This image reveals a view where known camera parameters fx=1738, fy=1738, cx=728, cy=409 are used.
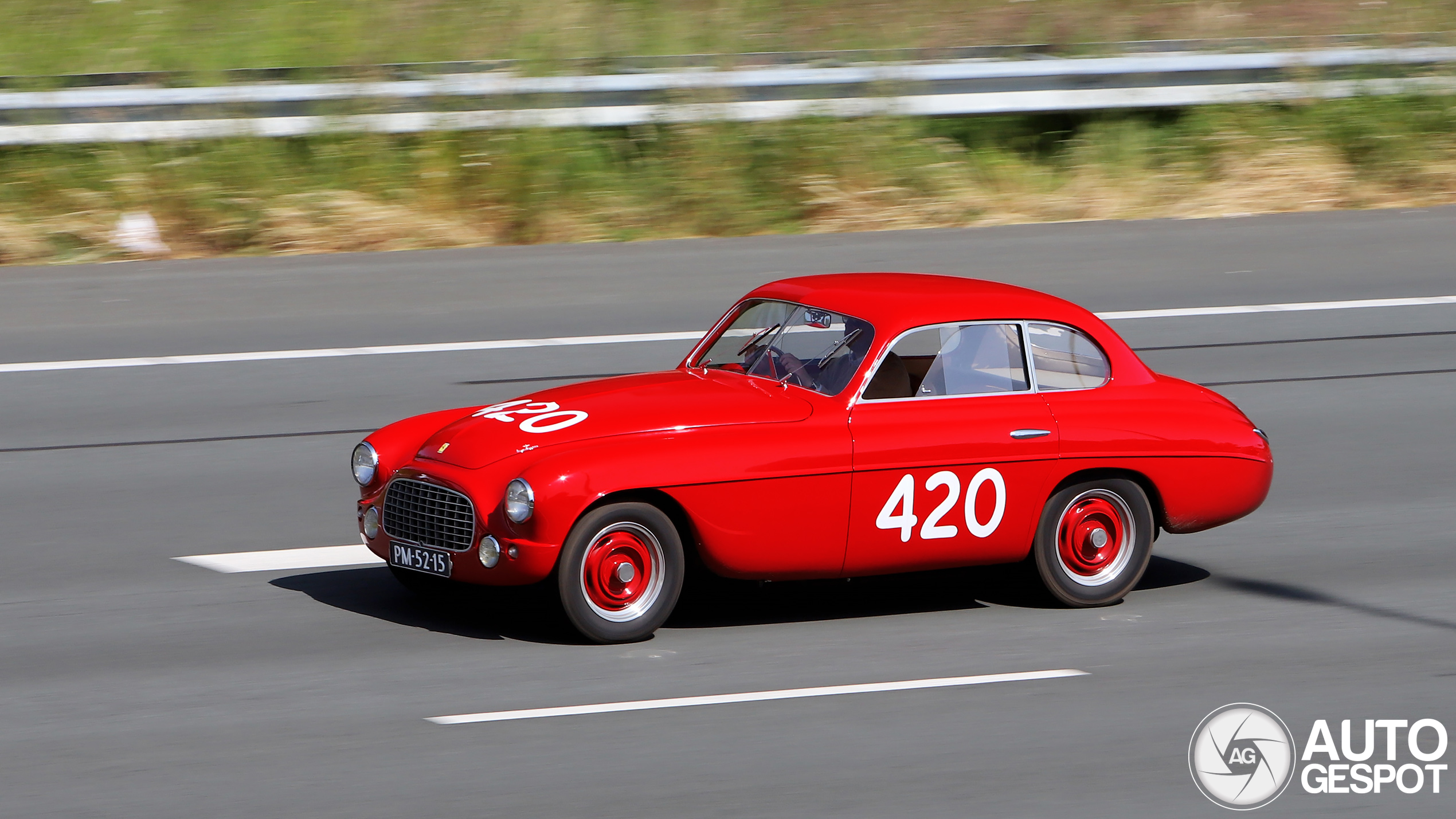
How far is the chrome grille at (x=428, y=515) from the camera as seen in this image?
6715 millimetres

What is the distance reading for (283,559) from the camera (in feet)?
26.7

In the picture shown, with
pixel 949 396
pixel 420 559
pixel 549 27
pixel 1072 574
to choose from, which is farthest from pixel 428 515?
pixel 549 27

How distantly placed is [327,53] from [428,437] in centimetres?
1222

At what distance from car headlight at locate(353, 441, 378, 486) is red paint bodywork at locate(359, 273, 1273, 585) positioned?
1.7 inches

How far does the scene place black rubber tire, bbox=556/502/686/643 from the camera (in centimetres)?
659

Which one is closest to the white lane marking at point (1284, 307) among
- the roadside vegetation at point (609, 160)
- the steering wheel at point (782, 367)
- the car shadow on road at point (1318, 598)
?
the roadside vegetation at point (609, 160)

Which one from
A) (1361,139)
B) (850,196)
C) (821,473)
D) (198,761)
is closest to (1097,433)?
(821,473)

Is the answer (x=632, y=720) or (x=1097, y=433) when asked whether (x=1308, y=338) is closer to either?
(x=1097, y=433)

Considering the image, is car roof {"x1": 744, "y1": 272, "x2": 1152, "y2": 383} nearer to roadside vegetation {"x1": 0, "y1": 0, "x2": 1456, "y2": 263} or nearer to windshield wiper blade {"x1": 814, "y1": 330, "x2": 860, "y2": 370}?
windshield wiper blade {"x1": 814, "y1": 330, "x2": 860, "y2": 370}

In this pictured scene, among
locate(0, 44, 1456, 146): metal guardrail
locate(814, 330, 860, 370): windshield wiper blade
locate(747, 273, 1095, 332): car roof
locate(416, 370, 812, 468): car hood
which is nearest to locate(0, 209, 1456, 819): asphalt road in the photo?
locate(416, 370, 812, 468): car hood

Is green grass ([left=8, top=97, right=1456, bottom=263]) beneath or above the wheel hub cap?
above

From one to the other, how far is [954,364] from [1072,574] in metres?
1.04

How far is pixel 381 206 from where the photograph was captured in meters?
15.8

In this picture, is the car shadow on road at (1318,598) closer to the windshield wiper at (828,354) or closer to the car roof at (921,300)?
the car roof at (921,300)
